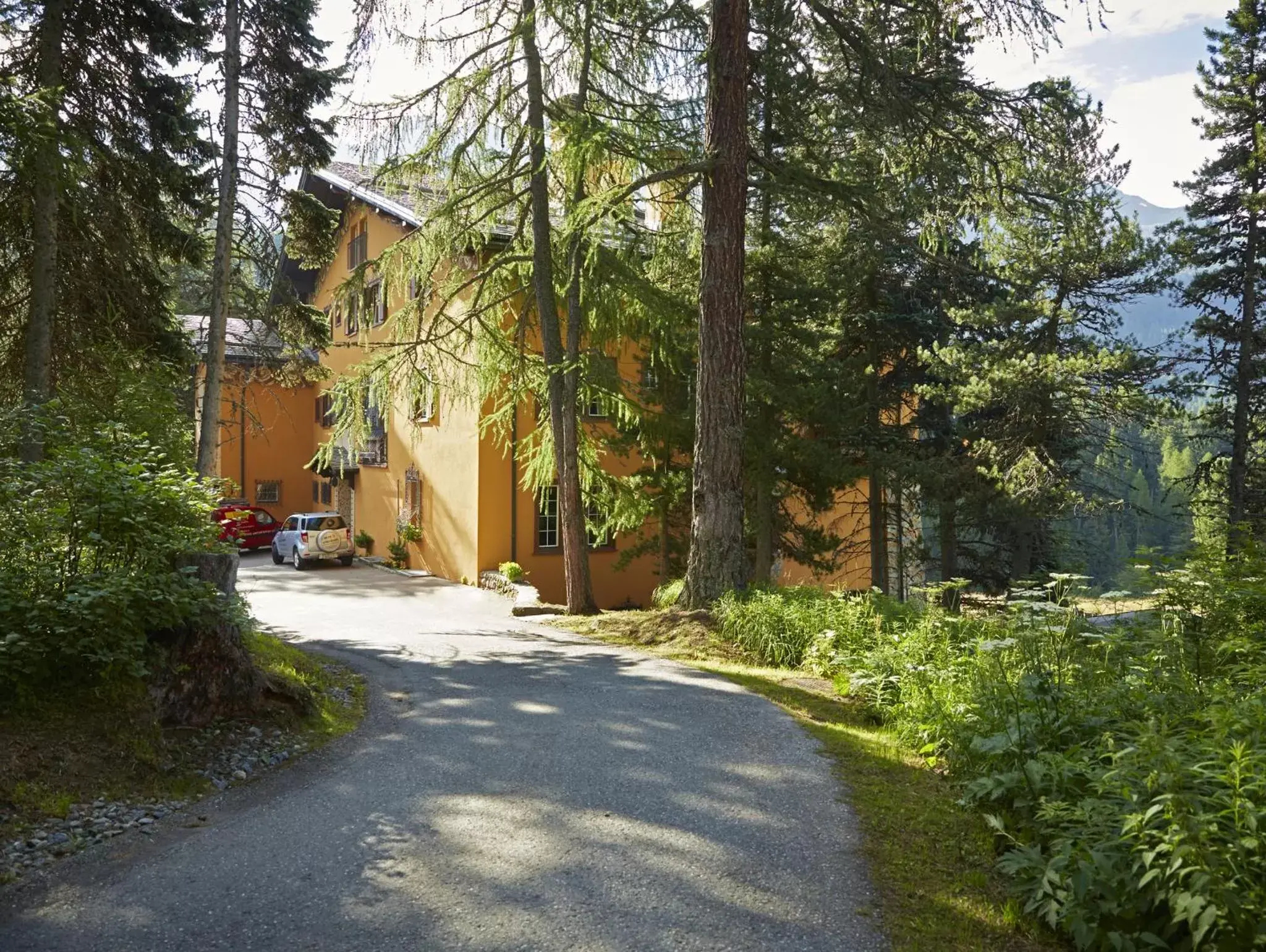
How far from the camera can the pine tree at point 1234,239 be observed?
19703 mm

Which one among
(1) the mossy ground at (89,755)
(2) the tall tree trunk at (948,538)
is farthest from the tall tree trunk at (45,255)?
(2) the tall tree trunk at (948,538)

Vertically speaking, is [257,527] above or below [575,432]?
below

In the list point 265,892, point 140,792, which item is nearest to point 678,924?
point 265,892

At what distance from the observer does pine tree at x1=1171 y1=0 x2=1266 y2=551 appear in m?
19.7

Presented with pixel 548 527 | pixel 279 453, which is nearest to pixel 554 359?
pixel 548 527

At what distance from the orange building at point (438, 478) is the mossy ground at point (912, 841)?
10496 mm

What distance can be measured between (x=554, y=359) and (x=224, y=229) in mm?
5743

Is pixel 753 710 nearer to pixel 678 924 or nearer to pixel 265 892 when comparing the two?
pixel 678 924

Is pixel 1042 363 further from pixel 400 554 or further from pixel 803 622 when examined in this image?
pixel 400 554

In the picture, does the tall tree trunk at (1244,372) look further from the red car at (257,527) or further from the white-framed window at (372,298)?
the red car at (257,527)

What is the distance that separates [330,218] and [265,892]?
39.5 feet

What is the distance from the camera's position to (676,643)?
11430 mm

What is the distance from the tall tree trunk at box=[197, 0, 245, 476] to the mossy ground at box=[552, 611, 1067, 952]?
27.1ft

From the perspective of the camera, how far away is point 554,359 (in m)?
16.2
